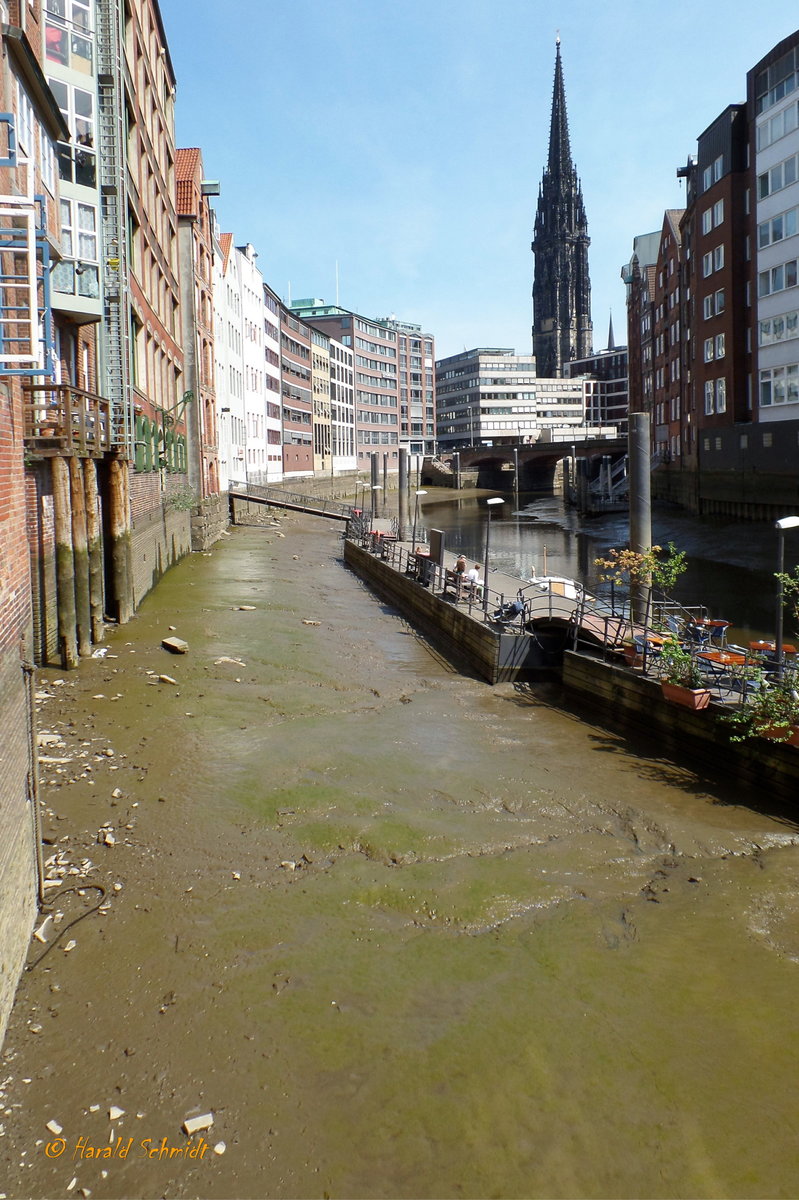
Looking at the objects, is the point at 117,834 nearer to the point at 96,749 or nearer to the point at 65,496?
the point at 96,749

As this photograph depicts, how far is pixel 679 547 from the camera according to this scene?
4944 cm

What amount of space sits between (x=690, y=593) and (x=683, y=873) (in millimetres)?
26117

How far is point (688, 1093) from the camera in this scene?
7.17m

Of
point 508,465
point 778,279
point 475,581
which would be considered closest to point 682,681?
point 475,581

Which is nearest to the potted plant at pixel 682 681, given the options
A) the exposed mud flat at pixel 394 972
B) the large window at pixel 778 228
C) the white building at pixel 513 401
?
the exposed mud flat at pixel 394 972

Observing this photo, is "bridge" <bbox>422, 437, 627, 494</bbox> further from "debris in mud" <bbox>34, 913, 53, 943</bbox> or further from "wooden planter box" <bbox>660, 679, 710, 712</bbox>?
"debris in mud" <bbox>34, 913, 53, 943</bbox>

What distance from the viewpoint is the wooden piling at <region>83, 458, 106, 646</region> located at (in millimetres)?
19656

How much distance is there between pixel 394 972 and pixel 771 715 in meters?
7.08

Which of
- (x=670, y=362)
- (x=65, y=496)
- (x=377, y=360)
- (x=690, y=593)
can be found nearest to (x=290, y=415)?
(x=670, y=362)

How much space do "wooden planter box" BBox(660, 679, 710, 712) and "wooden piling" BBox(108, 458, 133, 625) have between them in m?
13.8

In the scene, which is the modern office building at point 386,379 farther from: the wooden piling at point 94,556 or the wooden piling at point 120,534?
the wooden piling at point 94,556

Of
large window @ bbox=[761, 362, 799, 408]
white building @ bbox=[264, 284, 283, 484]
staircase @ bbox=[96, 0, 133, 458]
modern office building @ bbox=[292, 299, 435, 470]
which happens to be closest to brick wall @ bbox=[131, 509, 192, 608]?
staircase @ bbox=[96, 0, 133, 458]

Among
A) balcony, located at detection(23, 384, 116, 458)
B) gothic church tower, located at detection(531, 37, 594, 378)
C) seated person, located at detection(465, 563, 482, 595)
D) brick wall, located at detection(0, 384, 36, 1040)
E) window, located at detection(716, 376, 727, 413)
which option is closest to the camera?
brick wall, located at detection(0, 384, 36, 1040)

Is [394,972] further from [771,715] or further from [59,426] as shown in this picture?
[59,426]
